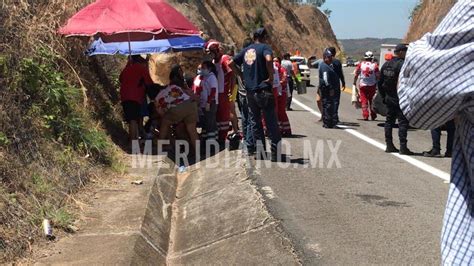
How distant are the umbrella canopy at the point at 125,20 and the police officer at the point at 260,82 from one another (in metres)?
1.26

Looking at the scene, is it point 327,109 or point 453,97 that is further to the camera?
point 327,109

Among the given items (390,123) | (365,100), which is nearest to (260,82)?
(390,123)

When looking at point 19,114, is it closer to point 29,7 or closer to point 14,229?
point 14,229

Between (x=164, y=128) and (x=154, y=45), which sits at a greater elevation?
(x=154, y=45)

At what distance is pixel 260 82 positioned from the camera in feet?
28.8

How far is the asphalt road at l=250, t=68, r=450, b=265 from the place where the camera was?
512 cm

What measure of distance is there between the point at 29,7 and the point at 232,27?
43.9m

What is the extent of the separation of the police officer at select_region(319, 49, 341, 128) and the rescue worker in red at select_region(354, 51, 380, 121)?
177cm

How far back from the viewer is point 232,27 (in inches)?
2064

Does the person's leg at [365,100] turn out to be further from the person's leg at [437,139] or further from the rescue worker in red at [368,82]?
A: the person's leg at [437,139]

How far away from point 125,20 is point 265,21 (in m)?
62.4

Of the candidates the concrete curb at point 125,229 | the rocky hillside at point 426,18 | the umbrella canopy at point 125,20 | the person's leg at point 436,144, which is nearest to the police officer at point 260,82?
the umbrella canopy at point 125,20

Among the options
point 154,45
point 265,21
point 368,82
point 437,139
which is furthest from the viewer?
point 265,21

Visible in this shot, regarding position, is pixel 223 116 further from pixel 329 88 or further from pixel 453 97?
pixel 453 97
